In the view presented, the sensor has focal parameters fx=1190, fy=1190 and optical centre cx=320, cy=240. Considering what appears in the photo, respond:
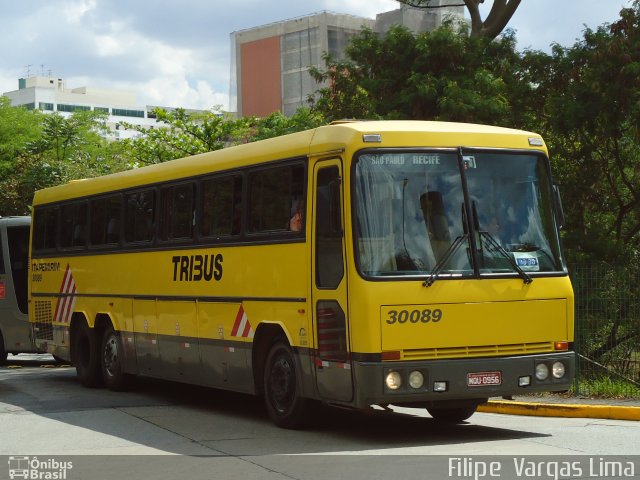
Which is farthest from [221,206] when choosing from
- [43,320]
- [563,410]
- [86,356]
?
[43,320]

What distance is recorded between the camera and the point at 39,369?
24.4 meters

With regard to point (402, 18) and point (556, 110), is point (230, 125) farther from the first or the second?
point (402, 18)

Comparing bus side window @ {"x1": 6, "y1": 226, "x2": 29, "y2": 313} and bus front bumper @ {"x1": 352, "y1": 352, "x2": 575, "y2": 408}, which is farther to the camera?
bus side window @ {"x1": 6, "y1": 226, "x2": 29, "y2": 313}

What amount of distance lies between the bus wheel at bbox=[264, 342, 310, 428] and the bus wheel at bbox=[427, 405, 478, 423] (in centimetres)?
180

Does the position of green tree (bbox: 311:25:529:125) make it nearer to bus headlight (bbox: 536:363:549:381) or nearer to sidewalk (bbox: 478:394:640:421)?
sidewalk (bbox: 478:394:640:421)

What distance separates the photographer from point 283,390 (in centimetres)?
1323

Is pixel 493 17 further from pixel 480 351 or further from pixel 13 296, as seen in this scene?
pixel 480 351

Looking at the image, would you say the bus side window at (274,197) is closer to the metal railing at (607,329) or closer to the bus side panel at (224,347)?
the bus side panel at (224,347)

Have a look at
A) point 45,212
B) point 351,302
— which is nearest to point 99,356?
point 45,212

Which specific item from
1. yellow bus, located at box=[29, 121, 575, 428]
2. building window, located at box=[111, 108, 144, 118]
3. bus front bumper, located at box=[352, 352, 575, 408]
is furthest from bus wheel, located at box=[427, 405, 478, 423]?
building window, located at box=[111, 108, 144, 118]

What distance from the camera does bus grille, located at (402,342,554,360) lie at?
38.7ft

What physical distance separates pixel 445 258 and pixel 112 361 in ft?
26.1

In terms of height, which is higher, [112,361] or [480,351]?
[480,351]

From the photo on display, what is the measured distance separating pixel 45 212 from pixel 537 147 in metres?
11.2
